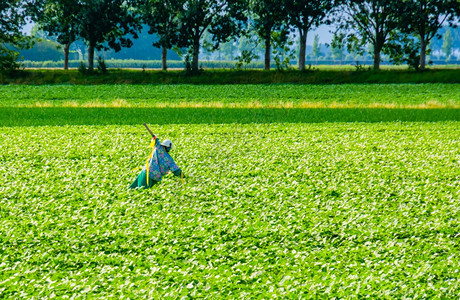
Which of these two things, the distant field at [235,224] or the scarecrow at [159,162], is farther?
the scarecrow at [159,162]

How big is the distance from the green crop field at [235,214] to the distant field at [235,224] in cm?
3

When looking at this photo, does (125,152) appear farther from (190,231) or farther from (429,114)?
(429,114)

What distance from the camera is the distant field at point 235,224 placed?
8250mm

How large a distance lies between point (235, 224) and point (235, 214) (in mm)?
690

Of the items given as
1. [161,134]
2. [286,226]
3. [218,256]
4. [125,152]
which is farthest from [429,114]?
[218,256]

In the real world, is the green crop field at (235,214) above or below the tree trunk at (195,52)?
below

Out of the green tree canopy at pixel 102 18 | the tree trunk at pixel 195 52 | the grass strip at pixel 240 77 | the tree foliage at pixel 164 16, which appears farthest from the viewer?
the tree trunk at pixel 195 52

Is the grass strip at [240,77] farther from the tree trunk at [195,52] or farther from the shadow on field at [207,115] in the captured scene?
the shadow on field at [207,115]

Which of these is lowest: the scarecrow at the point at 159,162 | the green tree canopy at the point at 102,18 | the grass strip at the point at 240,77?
the scarecrow at the point at 159,162

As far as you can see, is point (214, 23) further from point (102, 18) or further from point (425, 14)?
point (425, 14)

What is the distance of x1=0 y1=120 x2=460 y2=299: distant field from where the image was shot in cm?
825

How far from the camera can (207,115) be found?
30.5 meters

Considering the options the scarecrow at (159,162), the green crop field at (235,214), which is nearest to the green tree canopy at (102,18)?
the green crop field at (235,214)

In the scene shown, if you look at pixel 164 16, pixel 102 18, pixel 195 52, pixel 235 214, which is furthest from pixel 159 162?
pixel 102 18
